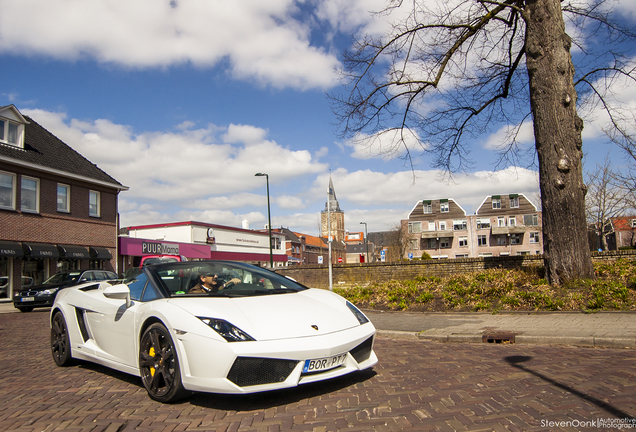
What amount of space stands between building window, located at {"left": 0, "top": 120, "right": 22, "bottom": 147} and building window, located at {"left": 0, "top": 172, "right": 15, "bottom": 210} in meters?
2.16

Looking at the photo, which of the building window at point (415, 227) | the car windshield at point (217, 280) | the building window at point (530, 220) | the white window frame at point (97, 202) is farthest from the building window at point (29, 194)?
the building window at point (530, 220)

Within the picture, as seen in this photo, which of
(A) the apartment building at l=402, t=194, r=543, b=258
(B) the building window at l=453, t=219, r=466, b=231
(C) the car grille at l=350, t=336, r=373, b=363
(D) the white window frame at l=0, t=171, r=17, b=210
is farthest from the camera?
(B) the building window at l=453, t=219, r=466, b=231

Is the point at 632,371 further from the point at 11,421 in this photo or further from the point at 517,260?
the point at 517,260

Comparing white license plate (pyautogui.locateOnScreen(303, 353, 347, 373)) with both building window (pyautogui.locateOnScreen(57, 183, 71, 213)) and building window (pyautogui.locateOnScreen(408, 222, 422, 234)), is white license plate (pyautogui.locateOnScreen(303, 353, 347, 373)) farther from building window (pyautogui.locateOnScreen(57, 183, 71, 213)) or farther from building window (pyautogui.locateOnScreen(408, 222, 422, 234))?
building window (pyautogui.locateOnScreen(408, 222, 422, 234))

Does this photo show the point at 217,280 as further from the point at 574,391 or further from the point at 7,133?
the point at 7,133

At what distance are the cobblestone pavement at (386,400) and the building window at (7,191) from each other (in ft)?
67.9

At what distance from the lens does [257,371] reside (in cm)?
353

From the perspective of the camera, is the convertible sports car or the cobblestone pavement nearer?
the cobblestone pavement

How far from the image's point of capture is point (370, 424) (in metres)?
3.27

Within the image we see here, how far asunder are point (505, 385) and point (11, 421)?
4.24 metres

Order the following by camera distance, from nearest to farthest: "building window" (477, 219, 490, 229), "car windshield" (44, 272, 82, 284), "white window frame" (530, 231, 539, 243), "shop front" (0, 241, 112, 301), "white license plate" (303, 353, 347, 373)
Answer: "white license plate" (303, 353, 347, 373) → "car windshield" (44, 272, 82, 284) → "shop front" (0, 241, 112, 301) → "white window frame" (530, 231, 539, 243) → "building window" (477, 219, 490, 229)

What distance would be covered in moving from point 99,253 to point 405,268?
63.7ft

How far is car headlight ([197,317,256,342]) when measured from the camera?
3.54 metres

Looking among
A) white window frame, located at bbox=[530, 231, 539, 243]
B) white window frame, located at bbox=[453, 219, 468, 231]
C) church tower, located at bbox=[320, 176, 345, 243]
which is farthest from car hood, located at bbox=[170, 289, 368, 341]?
church tower, located at bbox=[320, 176, 345, 243]
